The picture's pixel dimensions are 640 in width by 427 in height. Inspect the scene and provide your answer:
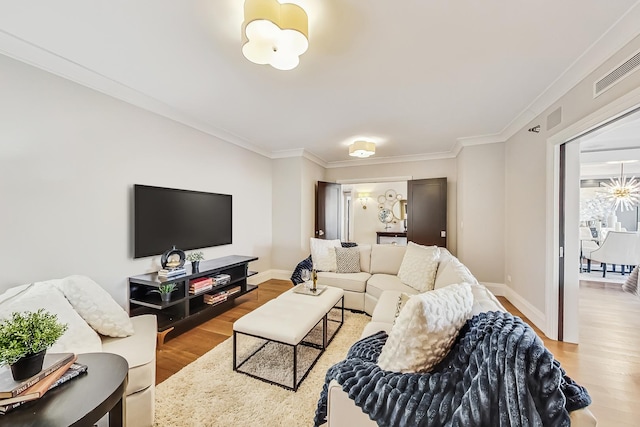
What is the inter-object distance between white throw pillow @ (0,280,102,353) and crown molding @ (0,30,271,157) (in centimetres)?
172

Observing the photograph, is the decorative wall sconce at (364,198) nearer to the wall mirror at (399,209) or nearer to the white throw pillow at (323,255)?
the wall mirror at (399,209)

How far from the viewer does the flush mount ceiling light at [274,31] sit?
52.8 inches

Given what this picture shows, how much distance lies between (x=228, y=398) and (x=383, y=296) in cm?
162

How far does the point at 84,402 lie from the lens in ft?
3.09

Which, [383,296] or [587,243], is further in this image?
[587,243]

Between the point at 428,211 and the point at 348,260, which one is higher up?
the point at 428,211

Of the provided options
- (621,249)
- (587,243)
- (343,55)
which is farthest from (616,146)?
(343,55)

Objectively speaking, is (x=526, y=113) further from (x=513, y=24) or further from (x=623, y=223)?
(x=623, y=223)

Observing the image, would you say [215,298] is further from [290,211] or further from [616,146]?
[616,146]

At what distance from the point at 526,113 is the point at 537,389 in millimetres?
3361

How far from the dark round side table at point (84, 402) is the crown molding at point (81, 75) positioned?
225cm

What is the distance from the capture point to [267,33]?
58.1 inches

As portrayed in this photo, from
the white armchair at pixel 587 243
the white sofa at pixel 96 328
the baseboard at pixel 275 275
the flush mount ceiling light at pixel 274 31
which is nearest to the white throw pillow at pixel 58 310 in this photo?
the white sofa at pixel 96 328

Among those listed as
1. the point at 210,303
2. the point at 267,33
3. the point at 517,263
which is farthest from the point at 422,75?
the point at 210,303
